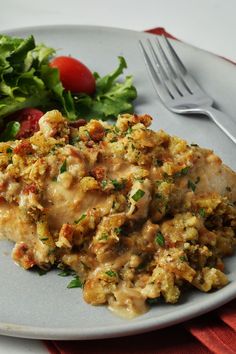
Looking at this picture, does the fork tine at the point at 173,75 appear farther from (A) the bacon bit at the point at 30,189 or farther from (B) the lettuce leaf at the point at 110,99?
(A) the bacon bit at the point at 30,189

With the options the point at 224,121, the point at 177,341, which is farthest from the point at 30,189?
the point at 224,121

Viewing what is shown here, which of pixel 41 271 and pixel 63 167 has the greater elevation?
pixel 63 167

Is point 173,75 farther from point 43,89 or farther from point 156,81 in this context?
point 43,89

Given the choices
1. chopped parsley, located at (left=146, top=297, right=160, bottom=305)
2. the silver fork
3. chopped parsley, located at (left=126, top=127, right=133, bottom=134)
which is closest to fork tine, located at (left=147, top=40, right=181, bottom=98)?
the silver fork

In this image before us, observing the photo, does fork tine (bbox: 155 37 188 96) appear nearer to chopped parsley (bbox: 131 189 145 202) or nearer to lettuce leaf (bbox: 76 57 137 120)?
Result: lettuce leaf (bbox: 76 57 137 120)

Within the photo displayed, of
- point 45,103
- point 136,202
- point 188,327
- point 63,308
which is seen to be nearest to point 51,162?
point 136,202

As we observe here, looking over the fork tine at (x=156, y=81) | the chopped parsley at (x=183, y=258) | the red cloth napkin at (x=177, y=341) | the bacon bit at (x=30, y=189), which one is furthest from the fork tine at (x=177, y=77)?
the red cloth napkin at (x=177, y=341)

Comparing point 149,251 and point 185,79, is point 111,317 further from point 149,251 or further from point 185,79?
point 185,79
